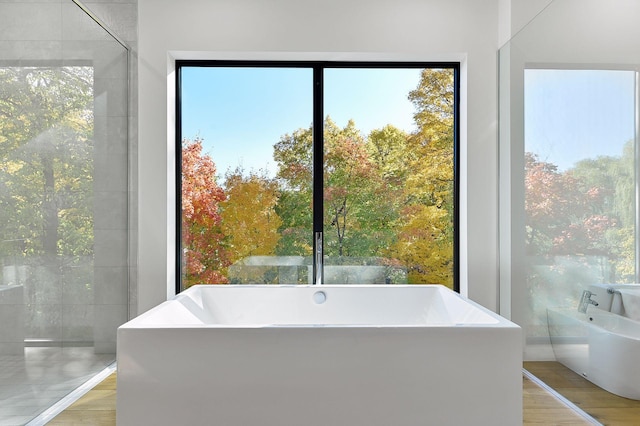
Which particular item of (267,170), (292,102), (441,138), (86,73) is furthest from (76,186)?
(441,138)

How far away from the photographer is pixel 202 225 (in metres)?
3.33

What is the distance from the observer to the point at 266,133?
3328 millimetres

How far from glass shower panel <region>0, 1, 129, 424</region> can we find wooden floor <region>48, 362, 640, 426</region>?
0.61 ft

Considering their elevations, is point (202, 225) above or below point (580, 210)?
below

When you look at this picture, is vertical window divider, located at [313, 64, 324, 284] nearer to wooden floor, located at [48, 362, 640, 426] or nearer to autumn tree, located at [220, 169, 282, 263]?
autumn tree, located at [220, 169, 282, 263]

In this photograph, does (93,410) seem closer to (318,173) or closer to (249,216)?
(249,216)

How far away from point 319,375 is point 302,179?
175cm

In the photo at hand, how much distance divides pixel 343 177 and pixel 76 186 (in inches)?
67.7

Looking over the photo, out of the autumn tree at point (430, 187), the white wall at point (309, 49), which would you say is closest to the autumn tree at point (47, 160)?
the white wall at point (309, 49)

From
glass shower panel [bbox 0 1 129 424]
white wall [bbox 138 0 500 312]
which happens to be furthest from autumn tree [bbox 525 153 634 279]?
glass shower panel [bbox 0 1 129 424]

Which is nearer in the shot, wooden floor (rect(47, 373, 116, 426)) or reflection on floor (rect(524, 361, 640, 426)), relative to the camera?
reflection on floor (rect(524, 361, 640, 426))

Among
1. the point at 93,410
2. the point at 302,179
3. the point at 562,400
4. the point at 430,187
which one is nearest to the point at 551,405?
the point at 562,400

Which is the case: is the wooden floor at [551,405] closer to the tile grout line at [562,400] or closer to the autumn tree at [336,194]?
the tile grout line at [562,400]

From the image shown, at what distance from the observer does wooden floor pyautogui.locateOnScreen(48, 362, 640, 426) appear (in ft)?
6.65
